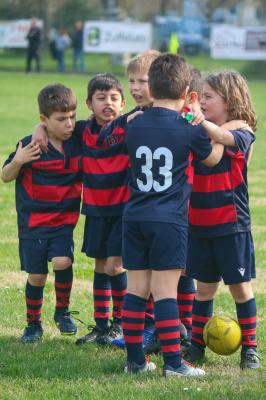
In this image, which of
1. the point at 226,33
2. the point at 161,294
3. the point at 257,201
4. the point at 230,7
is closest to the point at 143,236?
the point at 161,294

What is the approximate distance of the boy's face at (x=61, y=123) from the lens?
6.22 meters

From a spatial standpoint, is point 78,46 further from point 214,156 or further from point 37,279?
point 214,156

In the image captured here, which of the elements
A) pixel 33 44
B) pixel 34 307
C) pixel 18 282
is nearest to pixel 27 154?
pixel 34 307

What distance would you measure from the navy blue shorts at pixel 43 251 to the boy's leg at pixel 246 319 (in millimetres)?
1141

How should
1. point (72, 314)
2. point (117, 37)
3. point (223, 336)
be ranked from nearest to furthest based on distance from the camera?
point (223, 336), point (72, 314), point (117, 37)

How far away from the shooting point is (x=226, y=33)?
124 ft

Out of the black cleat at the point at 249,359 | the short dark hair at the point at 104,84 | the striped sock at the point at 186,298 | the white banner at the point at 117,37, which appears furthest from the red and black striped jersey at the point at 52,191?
the white banner at the point at 117,37

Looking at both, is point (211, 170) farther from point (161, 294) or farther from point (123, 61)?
point (123, 61)

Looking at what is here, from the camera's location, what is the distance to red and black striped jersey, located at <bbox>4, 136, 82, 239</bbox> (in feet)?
20.5

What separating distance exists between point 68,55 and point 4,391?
49.0 meters

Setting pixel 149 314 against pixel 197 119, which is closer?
pixel 197 119

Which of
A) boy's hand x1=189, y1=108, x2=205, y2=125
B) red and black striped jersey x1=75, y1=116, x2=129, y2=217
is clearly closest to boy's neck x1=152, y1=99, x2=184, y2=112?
boy's hand x1=189, y1=108, x2=205, y2=125

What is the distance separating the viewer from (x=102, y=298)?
6418 mm

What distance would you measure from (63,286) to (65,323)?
0.27 m
